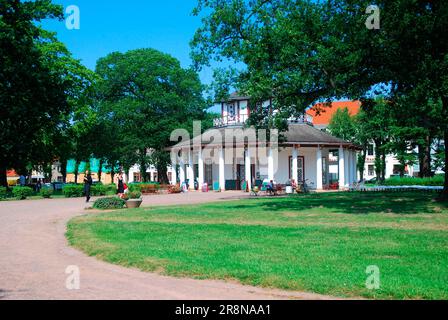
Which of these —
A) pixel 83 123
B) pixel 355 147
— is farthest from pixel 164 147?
pixel 355 147

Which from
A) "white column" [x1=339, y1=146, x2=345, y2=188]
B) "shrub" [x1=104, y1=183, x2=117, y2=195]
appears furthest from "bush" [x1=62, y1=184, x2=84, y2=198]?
"white column" [x1=339, y1=146, x2=345, y2=188]

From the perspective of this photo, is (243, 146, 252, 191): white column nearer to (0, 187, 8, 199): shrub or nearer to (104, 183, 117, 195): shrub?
(104, 183, 117, 195): shrub

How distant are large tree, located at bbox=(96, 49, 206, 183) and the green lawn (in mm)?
36780

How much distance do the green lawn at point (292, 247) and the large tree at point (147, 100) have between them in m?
36.8

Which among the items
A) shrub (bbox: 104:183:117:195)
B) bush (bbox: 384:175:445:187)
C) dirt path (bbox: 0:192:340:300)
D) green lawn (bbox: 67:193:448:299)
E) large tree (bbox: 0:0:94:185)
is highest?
large tree (bbox: 0:0:94:185)

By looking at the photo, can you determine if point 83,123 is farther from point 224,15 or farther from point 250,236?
point 250,236

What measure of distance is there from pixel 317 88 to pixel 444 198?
852 centimetres

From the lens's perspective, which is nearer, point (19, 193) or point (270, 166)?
point (19, 193)

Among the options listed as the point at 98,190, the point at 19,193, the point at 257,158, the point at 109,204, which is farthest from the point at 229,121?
the point at 109,204

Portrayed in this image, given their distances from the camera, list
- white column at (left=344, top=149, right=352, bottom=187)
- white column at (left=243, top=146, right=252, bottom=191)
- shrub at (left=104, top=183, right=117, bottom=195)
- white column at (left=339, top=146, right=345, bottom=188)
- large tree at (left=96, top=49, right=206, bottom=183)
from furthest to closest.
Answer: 1. large tree at (left=96, top=49, right=206, bottom=183)
2. white column at (left=344, top=149, right=352, bottom=187)
3. white column at (left=339, top=146, right=345, bottom=188)
4. white column at (left=243, top=146, right=252, bottom=191)
5. shrub at (left=104, top=183, right=117, bottom=195)

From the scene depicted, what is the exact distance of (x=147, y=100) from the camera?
2199 inches

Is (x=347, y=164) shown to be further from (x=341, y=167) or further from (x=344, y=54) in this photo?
(x=344, y=54)

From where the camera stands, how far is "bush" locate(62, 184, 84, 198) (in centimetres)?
3960

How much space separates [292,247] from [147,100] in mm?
46670
